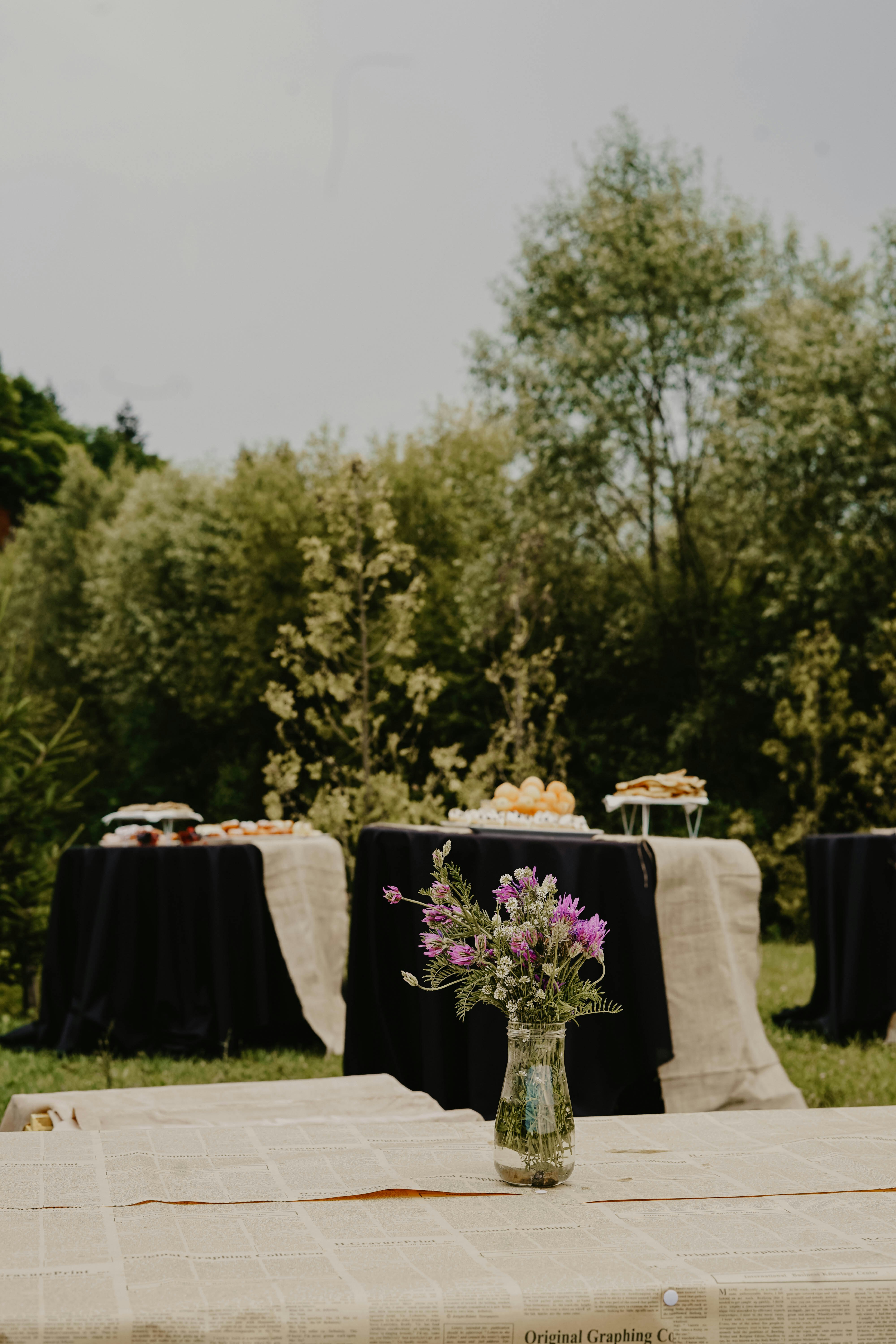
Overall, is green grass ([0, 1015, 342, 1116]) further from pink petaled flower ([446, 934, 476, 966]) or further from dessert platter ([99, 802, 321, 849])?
pink petaled flower ([446, 934, 476, 966])

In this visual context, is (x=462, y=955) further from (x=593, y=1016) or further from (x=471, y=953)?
(x=593, y=1016)

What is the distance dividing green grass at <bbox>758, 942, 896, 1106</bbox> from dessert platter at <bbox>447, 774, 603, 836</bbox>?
122 centimetres

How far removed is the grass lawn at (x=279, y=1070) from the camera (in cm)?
464

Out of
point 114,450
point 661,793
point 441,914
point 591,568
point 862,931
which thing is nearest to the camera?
point 441,914

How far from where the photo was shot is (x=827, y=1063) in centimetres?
518

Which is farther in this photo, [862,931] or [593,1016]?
[862,931]

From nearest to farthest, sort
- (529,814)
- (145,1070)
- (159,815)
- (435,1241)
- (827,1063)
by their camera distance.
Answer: (435,1241) → (529,814) → (827,1063) → (145,1070) → (159,815)

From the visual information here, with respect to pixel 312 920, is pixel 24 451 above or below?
above

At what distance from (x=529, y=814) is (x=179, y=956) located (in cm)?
221

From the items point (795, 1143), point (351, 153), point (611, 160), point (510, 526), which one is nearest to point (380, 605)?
point (510, 526)

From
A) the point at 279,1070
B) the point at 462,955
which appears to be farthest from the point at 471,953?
the point at 279,1070

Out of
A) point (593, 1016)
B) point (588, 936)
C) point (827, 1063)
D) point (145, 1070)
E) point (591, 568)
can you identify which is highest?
point (591, 568)

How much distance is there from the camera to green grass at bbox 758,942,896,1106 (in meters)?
4.54

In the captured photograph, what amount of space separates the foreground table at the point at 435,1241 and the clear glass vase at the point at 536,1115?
0.02 metres
